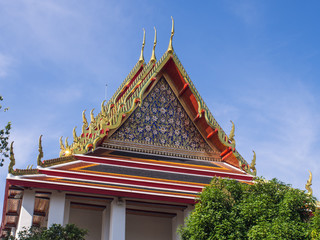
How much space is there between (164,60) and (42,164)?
176 inches

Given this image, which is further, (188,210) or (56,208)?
(188,210)

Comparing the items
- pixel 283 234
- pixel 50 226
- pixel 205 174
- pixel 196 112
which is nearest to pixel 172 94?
pixel 196 112

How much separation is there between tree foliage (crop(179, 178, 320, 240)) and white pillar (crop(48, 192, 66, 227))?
2.48m

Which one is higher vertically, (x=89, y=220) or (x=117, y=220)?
(x=89, y=220)

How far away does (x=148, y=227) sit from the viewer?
11266mm

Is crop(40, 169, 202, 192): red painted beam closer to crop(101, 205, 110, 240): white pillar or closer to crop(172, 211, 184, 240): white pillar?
crop(101, 205, 110, 240): white pillar

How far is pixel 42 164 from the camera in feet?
31.3

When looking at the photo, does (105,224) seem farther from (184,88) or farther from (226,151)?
(184,88)

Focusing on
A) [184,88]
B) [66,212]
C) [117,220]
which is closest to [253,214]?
[117,220]

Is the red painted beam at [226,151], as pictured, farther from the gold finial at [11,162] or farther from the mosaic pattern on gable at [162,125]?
the gold finial at [11,162]

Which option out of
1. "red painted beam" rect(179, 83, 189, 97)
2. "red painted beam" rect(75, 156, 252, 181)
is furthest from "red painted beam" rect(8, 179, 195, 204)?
"red painted beam" rect(179, 83, 189, 97)

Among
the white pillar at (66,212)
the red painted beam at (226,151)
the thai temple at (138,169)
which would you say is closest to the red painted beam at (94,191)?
the thai temple at (138,169)

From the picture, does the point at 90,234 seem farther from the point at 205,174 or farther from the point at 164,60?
the point at 164,60

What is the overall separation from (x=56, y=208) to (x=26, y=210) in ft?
1.87
